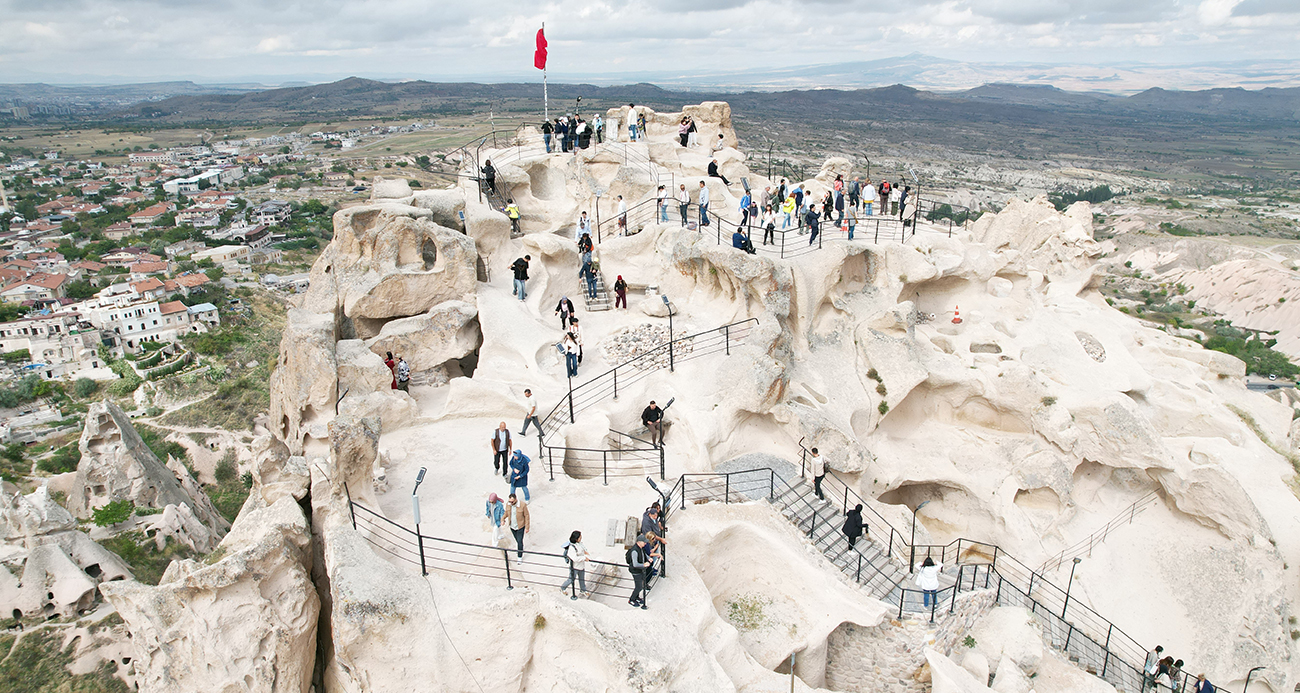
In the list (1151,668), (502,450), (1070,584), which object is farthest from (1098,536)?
(502,450)

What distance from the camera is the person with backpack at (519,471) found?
15281 millimetres

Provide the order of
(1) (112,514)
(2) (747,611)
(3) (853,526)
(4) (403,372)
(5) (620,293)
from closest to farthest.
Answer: (2) (747,611), (3) (853,526), (4) (403,372), (5) (620,293), (1) (112,514)

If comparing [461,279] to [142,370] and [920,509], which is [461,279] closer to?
[920,509]

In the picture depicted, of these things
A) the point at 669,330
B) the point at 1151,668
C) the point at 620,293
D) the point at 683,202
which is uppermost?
the point at 683,202

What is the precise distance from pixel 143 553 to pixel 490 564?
19432mm

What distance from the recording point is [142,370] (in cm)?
6700

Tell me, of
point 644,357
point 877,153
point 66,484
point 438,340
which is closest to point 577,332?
point 644,357

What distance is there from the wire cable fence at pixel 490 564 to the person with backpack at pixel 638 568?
0.31 m

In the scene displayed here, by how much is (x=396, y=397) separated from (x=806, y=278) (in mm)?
12543

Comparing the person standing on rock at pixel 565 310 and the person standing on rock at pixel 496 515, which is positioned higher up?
the person standing on rock at pixel 565 310

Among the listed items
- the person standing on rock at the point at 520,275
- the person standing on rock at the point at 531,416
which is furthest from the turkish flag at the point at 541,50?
the person standing on rock at the point at 531,416

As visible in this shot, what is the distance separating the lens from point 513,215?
2888 cm

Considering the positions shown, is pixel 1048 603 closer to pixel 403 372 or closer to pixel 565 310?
pixel 565 310

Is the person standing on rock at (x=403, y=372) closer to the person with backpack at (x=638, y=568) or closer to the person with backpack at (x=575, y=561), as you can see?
the person with backpack at (x=575, y=561)
